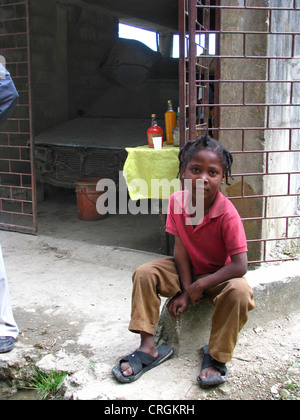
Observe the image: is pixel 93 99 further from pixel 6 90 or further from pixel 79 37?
pixel 6 90

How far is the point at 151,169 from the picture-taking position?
13.4 feet

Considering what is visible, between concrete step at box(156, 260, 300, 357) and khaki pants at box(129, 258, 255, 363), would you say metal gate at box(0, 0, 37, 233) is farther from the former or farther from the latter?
khaki pants at box(129, 258, 255, 363)

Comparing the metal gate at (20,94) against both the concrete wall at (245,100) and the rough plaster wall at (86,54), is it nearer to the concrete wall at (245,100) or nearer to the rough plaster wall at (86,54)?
the rough plaster wall at (86,54)

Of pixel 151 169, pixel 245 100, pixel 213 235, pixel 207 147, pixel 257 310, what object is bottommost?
pixel 257 310

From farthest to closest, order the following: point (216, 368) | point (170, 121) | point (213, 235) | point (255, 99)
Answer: point (170, 121), point (255, 99), point (213, 235), point (216, 368)

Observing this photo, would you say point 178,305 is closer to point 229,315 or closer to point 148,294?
point 148,294

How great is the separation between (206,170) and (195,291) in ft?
2.07

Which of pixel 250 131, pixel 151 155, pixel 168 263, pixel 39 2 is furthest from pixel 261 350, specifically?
pixel 39 2

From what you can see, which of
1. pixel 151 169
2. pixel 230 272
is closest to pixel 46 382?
pixel 230 272

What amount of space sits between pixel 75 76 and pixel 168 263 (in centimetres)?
625

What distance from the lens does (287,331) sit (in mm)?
2869

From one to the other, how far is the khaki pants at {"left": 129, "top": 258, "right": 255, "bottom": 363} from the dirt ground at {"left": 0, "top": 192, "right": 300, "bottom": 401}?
24 centimetres

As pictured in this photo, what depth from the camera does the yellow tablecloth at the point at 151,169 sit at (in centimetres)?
400

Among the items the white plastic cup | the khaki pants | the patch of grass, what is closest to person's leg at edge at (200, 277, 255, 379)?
the khaki pants
